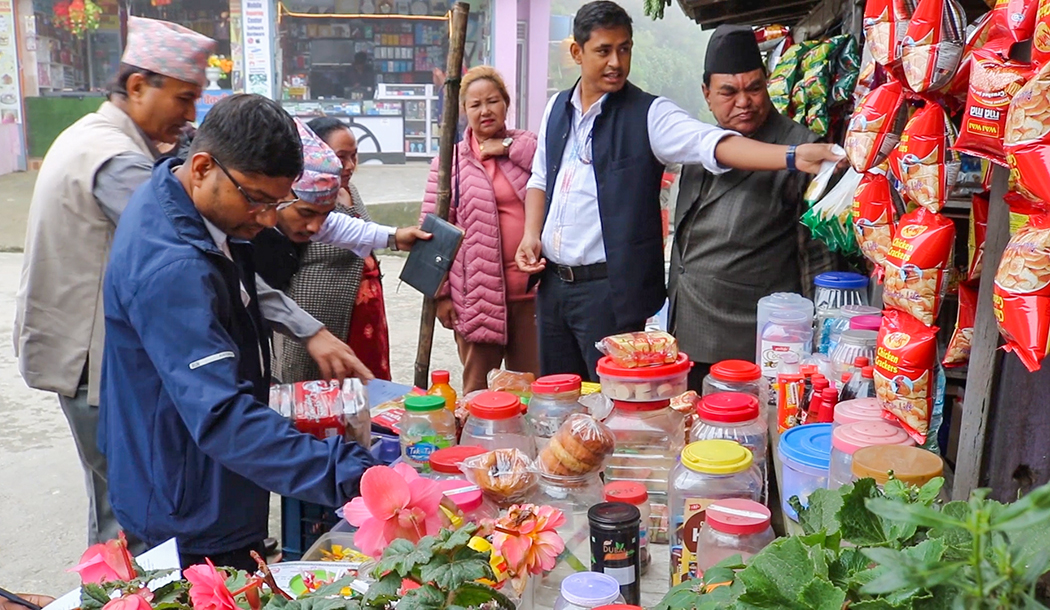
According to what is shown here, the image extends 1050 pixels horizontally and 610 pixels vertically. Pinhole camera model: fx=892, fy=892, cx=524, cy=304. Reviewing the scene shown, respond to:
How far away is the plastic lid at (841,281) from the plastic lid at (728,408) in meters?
0.76

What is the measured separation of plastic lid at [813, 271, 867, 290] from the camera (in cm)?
243

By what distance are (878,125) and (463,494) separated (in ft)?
3.33

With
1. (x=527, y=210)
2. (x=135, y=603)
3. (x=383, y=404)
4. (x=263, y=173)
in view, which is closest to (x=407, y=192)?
(x=527, y=210)

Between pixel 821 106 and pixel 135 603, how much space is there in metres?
2.85

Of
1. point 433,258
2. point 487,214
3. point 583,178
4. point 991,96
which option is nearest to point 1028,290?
point 991,96

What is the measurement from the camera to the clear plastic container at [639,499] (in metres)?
1.54

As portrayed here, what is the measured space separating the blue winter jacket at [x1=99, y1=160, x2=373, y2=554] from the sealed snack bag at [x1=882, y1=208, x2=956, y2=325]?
3.24ft

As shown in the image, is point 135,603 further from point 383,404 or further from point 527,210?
point 527,210

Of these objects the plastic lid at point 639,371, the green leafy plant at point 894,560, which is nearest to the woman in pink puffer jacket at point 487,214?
the plastic lid at point 639,371

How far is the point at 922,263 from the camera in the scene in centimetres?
145

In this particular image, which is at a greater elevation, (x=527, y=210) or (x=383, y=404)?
(x=527, y=210)

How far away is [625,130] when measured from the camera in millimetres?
3018

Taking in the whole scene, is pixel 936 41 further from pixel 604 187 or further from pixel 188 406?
pixel 604 187

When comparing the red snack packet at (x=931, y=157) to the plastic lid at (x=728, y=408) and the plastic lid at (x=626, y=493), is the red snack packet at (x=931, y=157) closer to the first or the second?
the plastic lid at (x=728, y=408)
